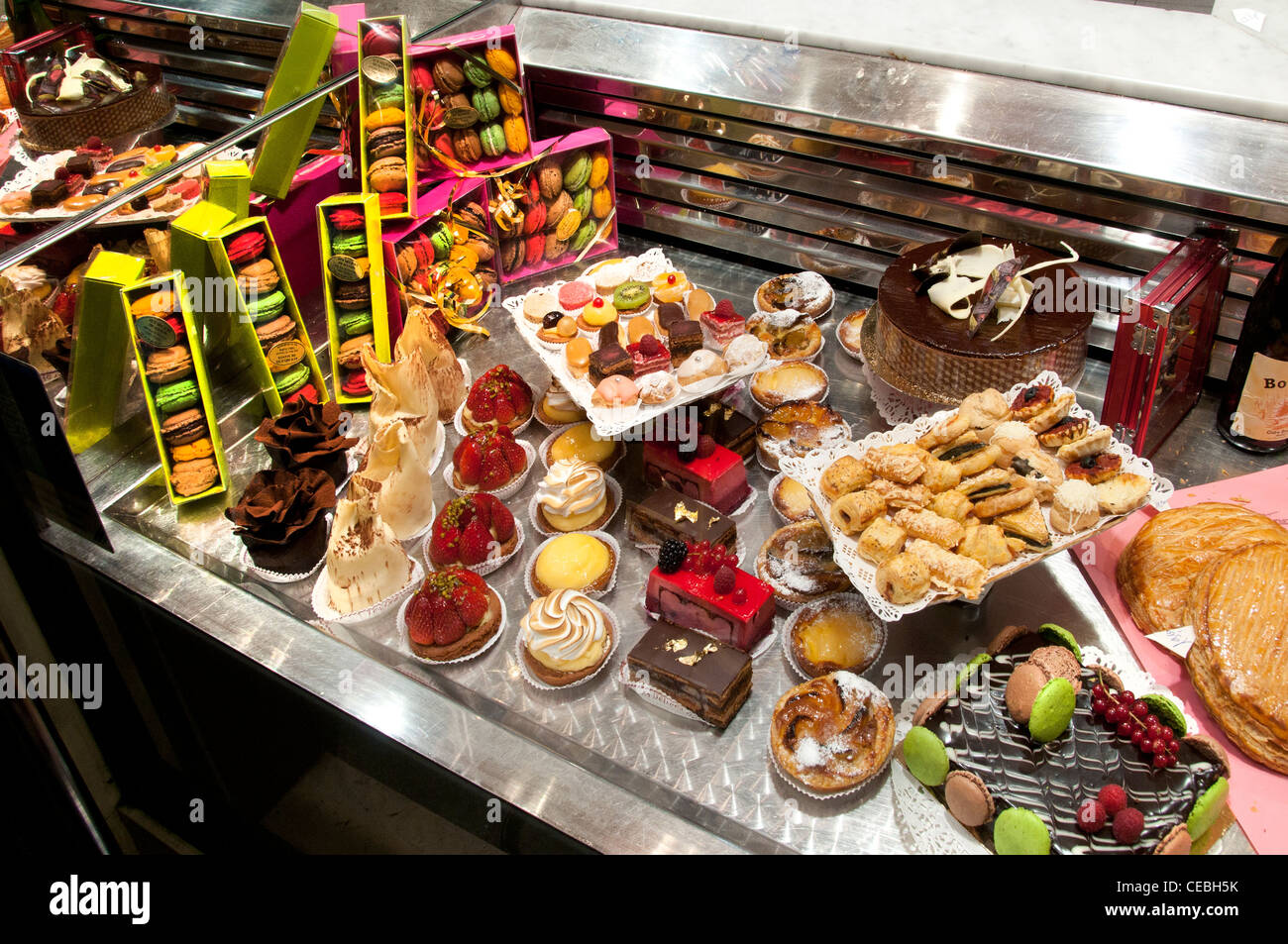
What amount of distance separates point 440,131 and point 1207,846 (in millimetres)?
3385

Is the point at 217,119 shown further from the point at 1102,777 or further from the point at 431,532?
the point at 1102,777

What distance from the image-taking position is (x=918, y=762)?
2379mm

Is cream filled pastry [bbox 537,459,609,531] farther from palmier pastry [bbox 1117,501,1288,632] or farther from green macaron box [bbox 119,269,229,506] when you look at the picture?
palmier pastry [bbox 1117,501,1288,632]

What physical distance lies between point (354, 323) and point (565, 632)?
61.7 inches

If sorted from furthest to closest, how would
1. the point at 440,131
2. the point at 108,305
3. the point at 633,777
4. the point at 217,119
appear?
the point at 217,119 < the point at 440,131 < the point at 108,305 < the point at 633,777

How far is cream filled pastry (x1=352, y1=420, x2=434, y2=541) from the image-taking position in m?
3.09

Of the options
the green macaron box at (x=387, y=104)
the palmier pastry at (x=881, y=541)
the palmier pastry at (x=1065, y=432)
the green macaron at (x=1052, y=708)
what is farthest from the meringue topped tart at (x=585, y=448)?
the green macaron at (x=1052, y=708)

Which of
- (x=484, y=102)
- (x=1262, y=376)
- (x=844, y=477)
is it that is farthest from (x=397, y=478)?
(x=1262, y=376)

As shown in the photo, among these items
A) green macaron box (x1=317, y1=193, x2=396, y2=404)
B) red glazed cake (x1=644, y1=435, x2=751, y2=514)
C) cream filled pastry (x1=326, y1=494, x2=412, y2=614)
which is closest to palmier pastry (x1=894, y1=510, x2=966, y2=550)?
red glazed cake (x1=644, y1=435, x2=751, y2=514)

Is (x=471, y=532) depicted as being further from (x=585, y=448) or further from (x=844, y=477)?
(x=844, y=477)

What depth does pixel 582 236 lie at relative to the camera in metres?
4.19
